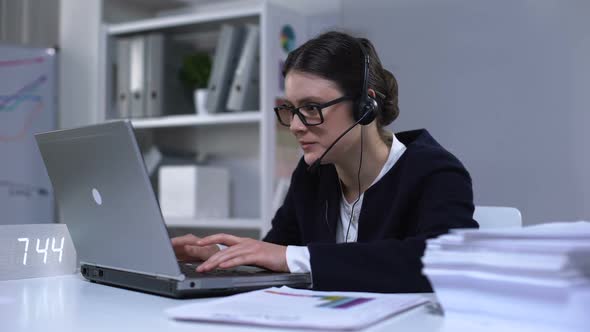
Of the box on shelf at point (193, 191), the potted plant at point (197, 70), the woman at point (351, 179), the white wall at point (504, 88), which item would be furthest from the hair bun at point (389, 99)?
the potted plant at point (197, 70)

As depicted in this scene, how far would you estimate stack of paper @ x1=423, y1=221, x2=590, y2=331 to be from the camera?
718mm

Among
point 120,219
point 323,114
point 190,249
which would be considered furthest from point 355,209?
point 120,219

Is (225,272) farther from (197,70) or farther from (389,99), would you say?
(197,70)

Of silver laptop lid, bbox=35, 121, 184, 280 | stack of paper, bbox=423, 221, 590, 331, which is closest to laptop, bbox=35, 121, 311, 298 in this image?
silver laptop lid, bbox=35, 121, 184, 280

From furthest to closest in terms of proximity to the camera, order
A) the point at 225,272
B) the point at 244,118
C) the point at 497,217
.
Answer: the point at 244,118, the point at 497,217, the point at 225,272

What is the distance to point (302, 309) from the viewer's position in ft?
2.70

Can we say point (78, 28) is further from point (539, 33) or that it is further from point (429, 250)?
point (429, 250)

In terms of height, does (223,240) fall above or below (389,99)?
below

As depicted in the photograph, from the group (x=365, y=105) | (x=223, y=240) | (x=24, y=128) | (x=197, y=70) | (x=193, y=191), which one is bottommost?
(x=193, y=191)

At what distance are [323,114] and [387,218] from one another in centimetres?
27

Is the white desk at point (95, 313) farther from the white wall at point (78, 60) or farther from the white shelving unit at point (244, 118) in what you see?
the white wall at point (78, 60)

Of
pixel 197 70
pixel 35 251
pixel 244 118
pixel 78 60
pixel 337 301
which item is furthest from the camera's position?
pixel 78 60

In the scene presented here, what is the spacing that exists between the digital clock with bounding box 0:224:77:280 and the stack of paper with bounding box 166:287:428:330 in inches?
23.0

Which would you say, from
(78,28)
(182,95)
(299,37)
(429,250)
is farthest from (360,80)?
(78,28)
